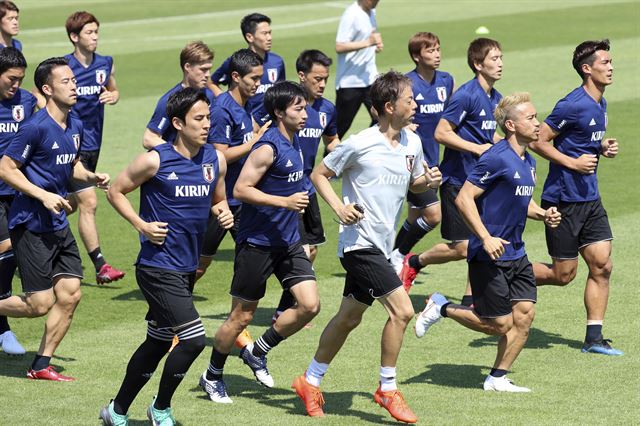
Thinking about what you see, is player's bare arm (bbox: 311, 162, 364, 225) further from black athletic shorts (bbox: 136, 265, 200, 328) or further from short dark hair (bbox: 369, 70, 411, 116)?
black athletic shorts (bbox: 136, 265, 200, 328)

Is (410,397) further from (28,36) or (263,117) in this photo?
(28,36)

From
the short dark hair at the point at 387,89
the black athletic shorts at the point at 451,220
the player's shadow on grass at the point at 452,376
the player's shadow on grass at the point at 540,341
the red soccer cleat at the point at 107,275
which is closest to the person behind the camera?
the short dark hair at the point at 387,89

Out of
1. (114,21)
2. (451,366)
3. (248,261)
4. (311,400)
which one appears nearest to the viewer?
A: (311,400)

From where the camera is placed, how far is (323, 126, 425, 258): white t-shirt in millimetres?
8797

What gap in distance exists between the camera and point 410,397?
9.24 metres

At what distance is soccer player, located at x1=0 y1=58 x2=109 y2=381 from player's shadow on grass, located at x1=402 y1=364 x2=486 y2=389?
9.11ft

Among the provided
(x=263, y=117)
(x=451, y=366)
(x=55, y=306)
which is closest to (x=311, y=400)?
(x=451, y=366)

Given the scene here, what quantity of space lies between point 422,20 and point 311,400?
26452mm

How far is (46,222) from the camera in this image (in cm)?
970

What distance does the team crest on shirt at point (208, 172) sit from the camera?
331 inches

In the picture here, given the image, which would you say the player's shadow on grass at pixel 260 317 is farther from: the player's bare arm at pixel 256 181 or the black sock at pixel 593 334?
the black sock at pixel 593 334

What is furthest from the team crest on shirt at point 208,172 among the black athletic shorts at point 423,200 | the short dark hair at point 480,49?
the black athletic shorts at point 423,200

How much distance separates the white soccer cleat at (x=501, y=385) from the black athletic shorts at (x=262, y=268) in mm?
1549

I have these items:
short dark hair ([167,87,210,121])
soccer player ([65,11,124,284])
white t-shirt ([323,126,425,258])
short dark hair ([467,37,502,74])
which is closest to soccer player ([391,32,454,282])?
short dark hair ([467,37,502,74])
